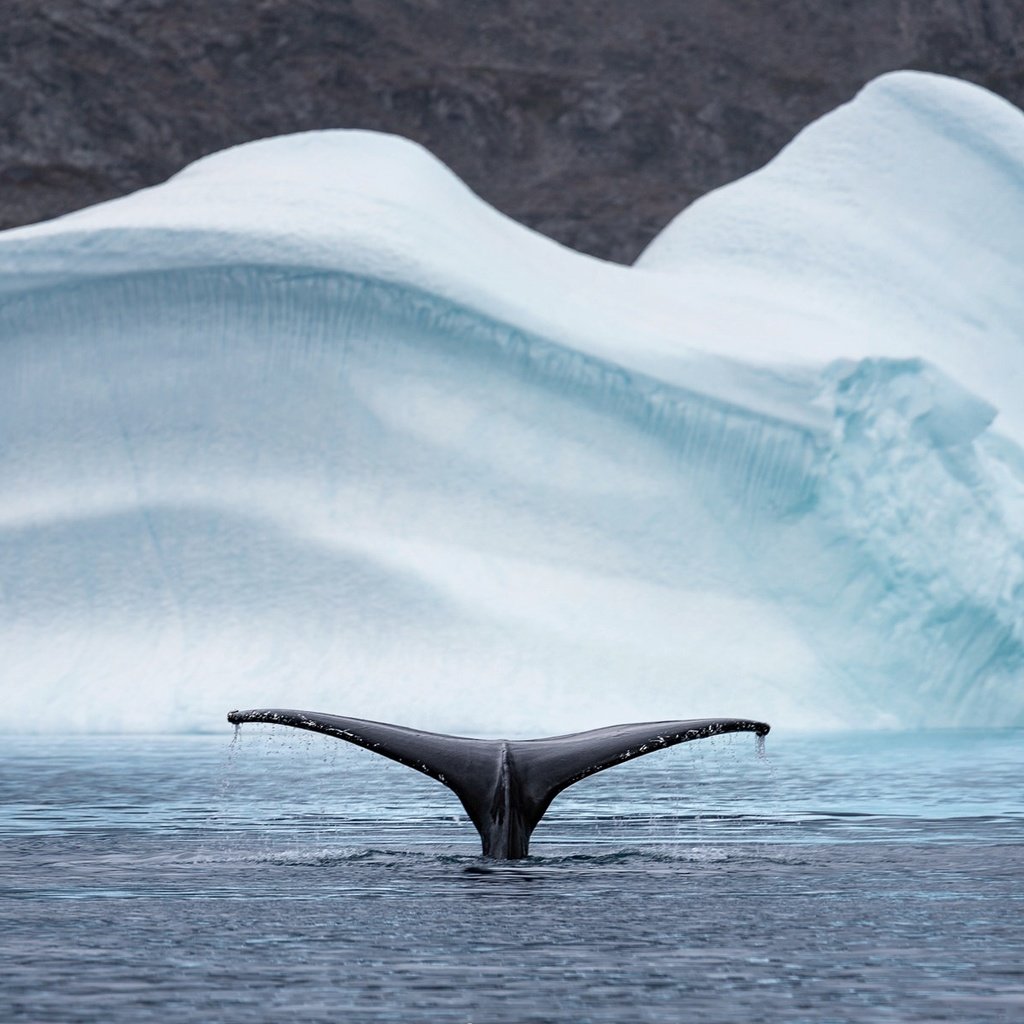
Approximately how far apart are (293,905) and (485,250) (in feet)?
67.4

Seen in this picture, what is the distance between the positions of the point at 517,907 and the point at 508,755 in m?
1.70

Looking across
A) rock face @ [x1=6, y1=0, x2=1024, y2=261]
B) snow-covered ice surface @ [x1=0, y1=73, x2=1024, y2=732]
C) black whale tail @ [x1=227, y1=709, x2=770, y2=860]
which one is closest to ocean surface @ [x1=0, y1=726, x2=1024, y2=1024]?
black whale tail @ [x1=227, y1=709, x2=770, y2=860]

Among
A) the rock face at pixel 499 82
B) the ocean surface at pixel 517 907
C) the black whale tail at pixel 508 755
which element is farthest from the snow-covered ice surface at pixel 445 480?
the rock face at pixel 499 82

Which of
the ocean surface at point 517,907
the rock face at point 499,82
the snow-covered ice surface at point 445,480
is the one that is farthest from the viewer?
the rock face at point 499,82

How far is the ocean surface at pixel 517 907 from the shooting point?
5910 millimetres

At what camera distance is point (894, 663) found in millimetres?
25516

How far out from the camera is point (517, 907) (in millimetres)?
8031

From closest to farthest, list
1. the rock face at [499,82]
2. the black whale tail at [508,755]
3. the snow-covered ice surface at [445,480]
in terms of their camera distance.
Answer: the black whale tail at [508,755], the snow-covered ice surface at [445,480], the rock face at [499,82]

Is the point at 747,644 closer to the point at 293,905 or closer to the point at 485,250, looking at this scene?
the point at 485,250

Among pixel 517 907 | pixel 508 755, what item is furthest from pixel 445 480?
pixel 517 907

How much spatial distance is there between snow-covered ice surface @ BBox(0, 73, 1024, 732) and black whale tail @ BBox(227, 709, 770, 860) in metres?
14.1

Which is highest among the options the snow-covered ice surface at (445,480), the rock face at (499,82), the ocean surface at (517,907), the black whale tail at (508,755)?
the rock face at (499,82)

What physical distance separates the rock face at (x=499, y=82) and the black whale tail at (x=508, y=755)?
2848 inches

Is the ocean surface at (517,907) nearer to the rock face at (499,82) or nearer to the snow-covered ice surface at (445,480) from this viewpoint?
the snow-covered ice surface at (445,480)
